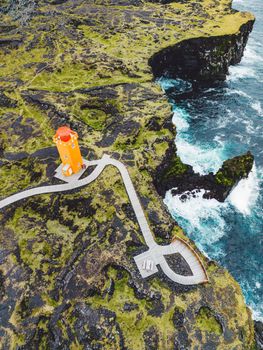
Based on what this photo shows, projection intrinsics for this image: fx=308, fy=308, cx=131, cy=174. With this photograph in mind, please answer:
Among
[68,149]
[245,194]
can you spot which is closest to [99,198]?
[68,149]

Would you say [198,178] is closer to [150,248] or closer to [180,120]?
[150,248]

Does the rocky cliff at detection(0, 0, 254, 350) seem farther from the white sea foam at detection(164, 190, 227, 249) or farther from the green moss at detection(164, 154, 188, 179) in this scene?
the white sea foam at detection(164, 190, 227, 249)

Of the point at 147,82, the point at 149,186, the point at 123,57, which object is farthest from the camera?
the point at 123,57

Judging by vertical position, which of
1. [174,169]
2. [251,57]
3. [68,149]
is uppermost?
[68,149]

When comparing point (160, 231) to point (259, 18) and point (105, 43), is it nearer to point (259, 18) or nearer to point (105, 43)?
point (105, 43)

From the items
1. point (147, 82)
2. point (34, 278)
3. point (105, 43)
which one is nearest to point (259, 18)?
point (105, 43)

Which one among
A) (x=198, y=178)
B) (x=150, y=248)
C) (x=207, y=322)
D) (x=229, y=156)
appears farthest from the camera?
(x=229, y=156)

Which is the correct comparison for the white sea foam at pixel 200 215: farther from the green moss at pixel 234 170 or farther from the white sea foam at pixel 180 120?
the white sea foam at pixel 180 120
